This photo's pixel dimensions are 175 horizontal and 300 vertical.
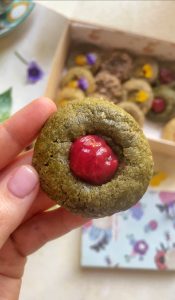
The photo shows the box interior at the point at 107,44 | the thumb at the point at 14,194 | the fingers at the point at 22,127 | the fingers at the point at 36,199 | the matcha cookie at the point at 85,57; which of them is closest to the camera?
the thumb at the point at 14,194

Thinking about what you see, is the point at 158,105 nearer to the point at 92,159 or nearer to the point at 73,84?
the point at 73,84

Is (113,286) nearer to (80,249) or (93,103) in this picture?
(80,249)

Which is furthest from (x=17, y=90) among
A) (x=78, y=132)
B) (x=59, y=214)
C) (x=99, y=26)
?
(x=78, y=132)

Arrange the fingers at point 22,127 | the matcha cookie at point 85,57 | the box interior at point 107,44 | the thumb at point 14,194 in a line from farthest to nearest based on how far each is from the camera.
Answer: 1. the matcha cookie at point 85,57
2. the box interior at point 107,44
3. the fingers at point 22,127
4. the thumb at point 14,194

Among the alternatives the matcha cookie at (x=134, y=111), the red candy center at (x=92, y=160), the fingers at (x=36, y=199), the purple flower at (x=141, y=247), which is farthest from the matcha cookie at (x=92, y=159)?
the matcha cookie at (x=134, y=111)

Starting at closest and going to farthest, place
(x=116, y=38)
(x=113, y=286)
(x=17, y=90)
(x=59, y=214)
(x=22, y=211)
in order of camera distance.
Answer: (x=22, y=211) → (x=59, y=214) → (x=113, y=286) → (x=17, y=90) → (x=116, y=38)

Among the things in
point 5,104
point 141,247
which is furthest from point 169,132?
point 5,104

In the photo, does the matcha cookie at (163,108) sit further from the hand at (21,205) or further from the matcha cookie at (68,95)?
the hand at (21,205)
